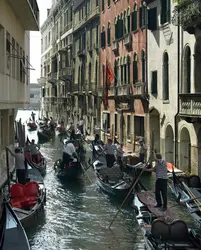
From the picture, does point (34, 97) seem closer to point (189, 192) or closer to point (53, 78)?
point (53, 78)

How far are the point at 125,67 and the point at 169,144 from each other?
684 centimetres

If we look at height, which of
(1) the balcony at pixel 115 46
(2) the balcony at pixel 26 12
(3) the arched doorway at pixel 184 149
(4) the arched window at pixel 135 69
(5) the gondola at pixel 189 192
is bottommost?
(5) the gondola at pixel 189 192

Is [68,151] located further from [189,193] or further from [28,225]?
[28,225]

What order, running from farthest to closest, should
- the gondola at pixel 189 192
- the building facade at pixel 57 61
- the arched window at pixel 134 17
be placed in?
the building facade at pixel 57 61
the arched window at pixel 134 17
the gondola at pixel 189 192

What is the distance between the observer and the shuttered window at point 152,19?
19297 mm

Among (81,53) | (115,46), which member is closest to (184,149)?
(115,46)

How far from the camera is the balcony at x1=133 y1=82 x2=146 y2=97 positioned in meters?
21.0

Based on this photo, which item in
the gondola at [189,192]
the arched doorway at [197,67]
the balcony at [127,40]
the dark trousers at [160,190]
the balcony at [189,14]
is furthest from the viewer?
the balcony at [127,40]

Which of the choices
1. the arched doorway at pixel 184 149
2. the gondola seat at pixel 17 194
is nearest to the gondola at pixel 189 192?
the arched doorway at pixel 184 149

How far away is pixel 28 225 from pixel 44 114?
5008 centimetres

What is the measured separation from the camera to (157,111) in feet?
64.7

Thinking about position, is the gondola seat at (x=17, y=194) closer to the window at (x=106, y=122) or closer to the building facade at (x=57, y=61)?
the window at (x=106, y=122)

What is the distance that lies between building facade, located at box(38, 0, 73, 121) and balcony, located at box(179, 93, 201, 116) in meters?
25.4

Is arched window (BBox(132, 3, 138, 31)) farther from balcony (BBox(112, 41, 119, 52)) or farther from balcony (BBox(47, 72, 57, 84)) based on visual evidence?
A: balcony (BBox(47, 72, 57, 84))
